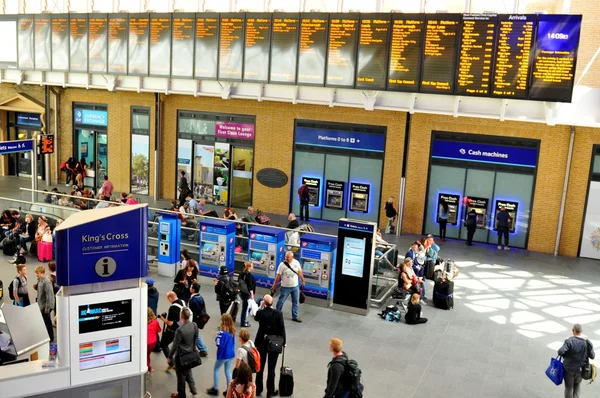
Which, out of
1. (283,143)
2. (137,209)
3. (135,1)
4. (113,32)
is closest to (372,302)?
(137,209)

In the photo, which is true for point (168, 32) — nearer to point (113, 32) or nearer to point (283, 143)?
point (113, 32)

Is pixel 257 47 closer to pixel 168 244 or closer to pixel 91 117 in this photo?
pixel 168 244

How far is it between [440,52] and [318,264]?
7522 millimetres

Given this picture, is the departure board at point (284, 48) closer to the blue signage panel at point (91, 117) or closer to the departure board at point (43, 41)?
the departure board at point (43, 41)

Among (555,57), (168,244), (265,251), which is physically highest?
(555,57)

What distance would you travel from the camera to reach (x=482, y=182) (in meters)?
20.9

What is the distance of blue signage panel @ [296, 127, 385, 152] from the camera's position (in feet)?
72.5

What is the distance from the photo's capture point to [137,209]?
782cm

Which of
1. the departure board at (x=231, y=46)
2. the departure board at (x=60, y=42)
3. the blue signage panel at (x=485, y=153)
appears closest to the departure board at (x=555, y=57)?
the blue signage panel at (x=485, y=153)

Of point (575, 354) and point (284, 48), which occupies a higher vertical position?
point (284, 48)

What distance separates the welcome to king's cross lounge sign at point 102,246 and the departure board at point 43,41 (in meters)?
18.8

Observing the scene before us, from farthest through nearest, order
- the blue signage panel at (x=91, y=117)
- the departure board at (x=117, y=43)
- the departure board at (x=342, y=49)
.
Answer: the blue signage panel at (x=91, y=117) < the departure board at (x=117, y=43) < the departure board at (x=342, y=49)

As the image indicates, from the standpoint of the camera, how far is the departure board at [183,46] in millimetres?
21219

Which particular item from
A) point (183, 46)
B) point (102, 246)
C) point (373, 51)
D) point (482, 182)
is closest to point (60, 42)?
point (183, 46)
